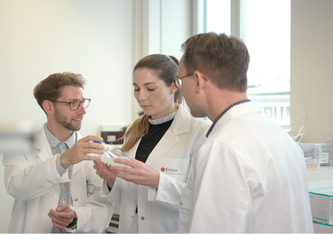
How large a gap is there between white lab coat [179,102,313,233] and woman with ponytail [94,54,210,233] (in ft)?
Result: 1.50

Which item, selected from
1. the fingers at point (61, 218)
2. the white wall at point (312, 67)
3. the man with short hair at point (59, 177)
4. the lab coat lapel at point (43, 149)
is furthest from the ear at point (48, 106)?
the white wall at point (312, 67)

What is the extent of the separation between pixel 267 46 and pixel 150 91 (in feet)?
5.83

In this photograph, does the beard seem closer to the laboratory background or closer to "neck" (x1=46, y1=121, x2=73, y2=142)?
"neck" (x1=46, y1=121, x2=73, y2=142)

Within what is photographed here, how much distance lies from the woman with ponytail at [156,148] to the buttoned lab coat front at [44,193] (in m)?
0.12

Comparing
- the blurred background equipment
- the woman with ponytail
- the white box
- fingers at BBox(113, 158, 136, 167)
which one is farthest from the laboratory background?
the blurred background equipment

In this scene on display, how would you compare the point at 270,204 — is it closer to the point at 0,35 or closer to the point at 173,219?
the point at 173,219

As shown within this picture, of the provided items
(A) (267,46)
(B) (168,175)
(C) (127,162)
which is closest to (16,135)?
(C) (127,162)

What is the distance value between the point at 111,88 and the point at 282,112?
1703 mm

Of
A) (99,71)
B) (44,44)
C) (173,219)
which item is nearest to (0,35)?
(44,44)

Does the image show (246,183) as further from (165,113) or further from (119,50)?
(119,50)

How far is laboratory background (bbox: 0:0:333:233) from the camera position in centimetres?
203

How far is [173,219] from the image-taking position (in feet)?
4.23

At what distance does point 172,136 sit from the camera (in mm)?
1380

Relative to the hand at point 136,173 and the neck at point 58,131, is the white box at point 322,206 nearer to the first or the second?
the hand at point 136,173
